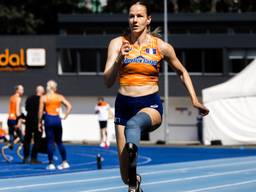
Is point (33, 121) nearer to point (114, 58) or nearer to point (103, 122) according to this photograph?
point (103, 122)

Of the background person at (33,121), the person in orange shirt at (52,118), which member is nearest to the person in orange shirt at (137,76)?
the person in orange shirt at (52,118)

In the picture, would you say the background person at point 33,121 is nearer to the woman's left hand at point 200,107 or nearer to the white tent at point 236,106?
the woman's left hand at point 200,107

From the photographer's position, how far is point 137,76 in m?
8.73

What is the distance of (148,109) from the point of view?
8.63 m

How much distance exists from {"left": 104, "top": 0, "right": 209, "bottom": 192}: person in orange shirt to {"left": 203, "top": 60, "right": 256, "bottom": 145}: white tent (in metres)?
29.4

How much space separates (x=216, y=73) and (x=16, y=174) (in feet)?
117

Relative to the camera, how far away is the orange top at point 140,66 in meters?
8.67

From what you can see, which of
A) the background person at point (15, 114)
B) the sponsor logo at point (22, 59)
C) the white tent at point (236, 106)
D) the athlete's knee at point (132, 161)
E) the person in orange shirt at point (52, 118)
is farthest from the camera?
the sponsor logo at point (22, 59)

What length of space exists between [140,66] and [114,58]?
0.98 ft

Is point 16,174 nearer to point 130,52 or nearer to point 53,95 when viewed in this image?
point 53,95

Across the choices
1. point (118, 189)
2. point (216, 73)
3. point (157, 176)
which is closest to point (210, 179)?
point (157, 176)

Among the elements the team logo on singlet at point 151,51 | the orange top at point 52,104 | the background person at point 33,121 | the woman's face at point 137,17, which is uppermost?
the woman's face at point 137,17

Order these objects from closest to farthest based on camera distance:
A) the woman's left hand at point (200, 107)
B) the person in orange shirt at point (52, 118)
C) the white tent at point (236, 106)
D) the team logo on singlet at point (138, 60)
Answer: the woman's left hand at point (200, 107) → the team logo on singlet at point (138, 60) → the person in orange shirt at point (52, 118) → the white tent at point (236, 106)

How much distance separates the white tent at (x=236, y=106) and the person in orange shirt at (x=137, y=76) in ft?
96.4
